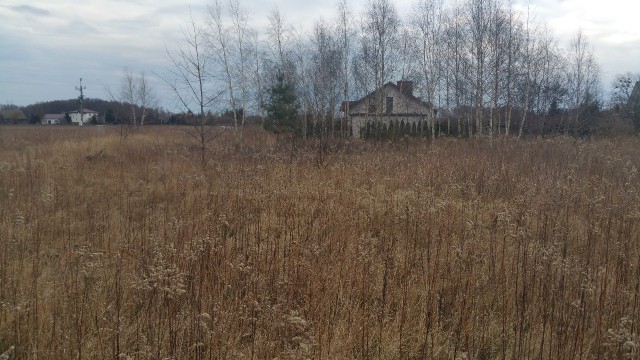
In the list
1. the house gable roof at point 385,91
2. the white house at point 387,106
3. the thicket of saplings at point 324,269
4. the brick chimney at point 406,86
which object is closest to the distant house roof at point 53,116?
the white house at point 387,106

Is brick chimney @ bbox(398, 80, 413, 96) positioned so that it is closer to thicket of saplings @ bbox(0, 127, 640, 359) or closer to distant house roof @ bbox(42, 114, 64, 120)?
thicket of saplings @ bbox(0, 127, 640, 359)

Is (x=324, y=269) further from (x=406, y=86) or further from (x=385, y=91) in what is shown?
(x=385, y=91)

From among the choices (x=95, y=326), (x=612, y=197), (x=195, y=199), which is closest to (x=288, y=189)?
(x=195, y=199)

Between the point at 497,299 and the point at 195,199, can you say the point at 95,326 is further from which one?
Answer: the point at 195,199

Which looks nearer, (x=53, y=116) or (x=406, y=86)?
(x=406, y=86)

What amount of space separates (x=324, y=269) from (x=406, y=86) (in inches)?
1074

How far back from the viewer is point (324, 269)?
3.89m

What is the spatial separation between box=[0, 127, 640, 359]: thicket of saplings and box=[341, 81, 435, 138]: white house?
18451mm

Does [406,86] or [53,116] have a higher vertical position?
[53,116]

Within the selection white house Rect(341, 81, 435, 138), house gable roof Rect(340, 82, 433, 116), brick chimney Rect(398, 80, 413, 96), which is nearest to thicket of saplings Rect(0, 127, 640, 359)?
white house Rect(341, 81, 435, 138)

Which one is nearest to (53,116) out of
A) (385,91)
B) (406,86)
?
(385,91)

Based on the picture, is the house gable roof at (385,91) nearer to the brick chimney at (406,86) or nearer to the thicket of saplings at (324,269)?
the brick chimney at (406,86)

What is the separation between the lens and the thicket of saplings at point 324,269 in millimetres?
2934

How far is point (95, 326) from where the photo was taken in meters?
3.14
